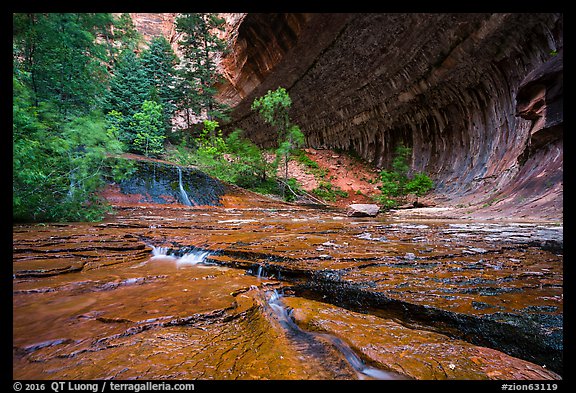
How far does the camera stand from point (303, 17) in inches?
844

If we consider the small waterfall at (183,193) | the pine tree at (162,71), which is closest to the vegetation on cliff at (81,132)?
the pine tree at (162,71)

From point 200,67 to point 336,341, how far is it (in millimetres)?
28069

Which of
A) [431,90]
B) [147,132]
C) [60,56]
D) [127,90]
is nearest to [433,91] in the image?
[431,90]

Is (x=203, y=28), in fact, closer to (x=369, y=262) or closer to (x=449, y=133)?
(x=449, y=133)

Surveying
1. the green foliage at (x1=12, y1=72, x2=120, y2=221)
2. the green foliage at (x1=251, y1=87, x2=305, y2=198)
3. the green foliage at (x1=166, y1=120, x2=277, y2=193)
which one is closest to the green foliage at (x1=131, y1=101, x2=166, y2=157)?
the green foliage at (x1=166, y1=120, x2=277, y2=193)

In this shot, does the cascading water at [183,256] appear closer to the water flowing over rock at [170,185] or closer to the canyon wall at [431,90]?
the canyon wall at [431,90]

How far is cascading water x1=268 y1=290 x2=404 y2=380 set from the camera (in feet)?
4.27

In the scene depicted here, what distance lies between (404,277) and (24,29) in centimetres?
1151

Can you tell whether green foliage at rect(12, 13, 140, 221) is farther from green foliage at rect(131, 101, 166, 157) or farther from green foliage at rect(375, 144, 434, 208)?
green foliage at rect(375, 144, 434, 208)

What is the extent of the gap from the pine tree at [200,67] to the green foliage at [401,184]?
55.1ft

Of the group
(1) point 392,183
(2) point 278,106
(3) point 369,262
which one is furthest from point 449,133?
(3) point 369,262

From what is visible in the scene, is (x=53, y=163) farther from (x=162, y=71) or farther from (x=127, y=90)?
(x=162, y=71)
